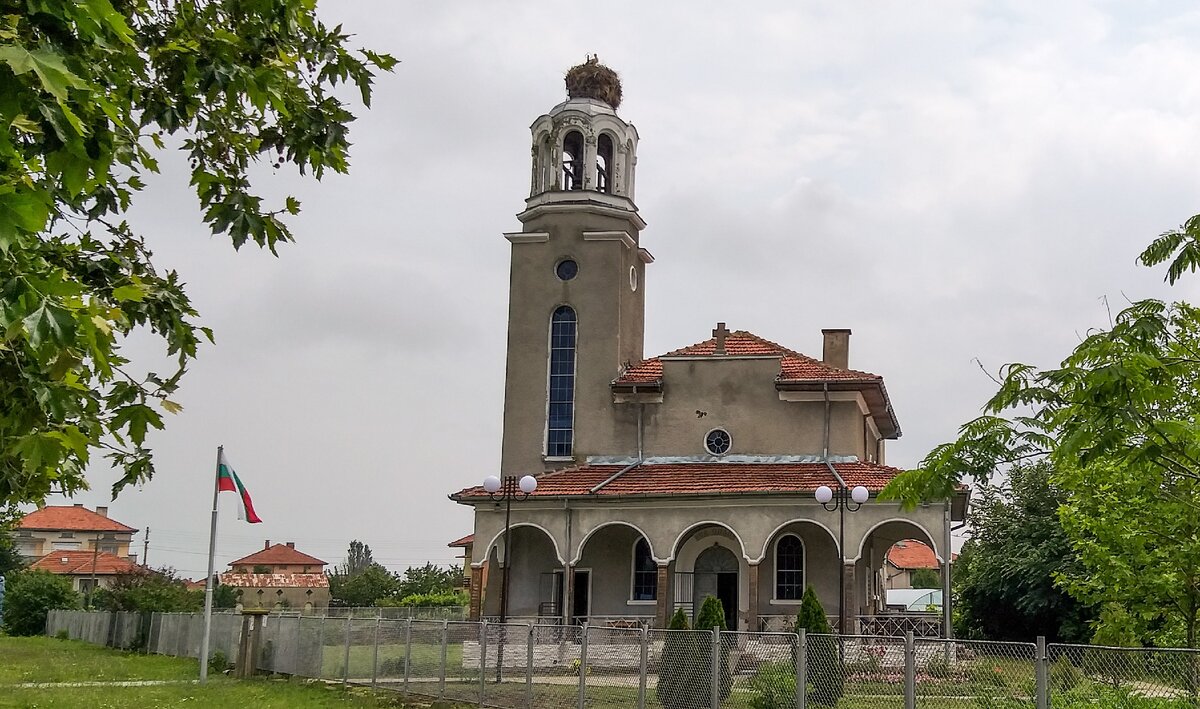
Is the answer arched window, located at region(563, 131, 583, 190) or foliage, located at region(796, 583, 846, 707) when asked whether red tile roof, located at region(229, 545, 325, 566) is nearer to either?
arched window, located at region(563, 131, 583, 190)

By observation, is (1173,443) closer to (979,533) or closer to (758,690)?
(758,690)

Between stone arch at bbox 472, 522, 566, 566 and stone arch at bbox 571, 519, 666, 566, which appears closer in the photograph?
stone arch at bbox 571, 519, 666, 566

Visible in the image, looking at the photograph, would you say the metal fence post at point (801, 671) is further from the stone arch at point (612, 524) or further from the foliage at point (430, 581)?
the foliage at point (430, 581)

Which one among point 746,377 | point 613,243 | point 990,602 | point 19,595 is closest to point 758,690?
point 746,377

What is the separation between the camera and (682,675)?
17.4 m

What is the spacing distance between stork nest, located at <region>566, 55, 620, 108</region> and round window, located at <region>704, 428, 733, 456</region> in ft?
35.5

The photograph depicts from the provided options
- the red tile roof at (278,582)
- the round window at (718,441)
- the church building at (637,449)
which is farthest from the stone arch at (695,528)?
the red tile roof at (278,582)

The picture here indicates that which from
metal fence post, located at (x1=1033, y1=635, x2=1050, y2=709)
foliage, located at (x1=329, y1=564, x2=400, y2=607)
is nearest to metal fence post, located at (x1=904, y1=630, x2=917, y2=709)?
metal fence post, located at (x1=1033, y1=635, x2=1050, y2=709)

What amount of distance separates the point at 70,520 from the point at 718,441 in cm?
9980

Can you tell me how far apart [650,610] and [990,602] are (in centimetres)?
1618

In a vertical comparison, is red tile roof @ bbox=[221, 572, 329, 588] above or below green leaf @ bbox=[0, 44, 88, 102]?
below

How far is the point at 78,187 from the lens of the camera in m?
5.36

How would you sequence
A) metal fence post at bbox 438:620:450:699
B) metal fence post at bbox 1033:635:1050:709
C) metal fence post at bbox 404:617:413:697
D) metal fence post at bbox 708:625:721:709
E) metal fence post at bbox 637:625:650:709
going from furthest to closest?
metal fence post at bbox 404:617:413:697
metal fence post at bbox 438:620:450:699
metal fence post at bbox 637:625:650:709
metal fence post at bbox 708:625:721:709
metal fence post at bbox 1033:635:1050:709

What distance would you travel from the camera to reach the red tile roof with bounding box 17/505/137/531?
114312 mm
